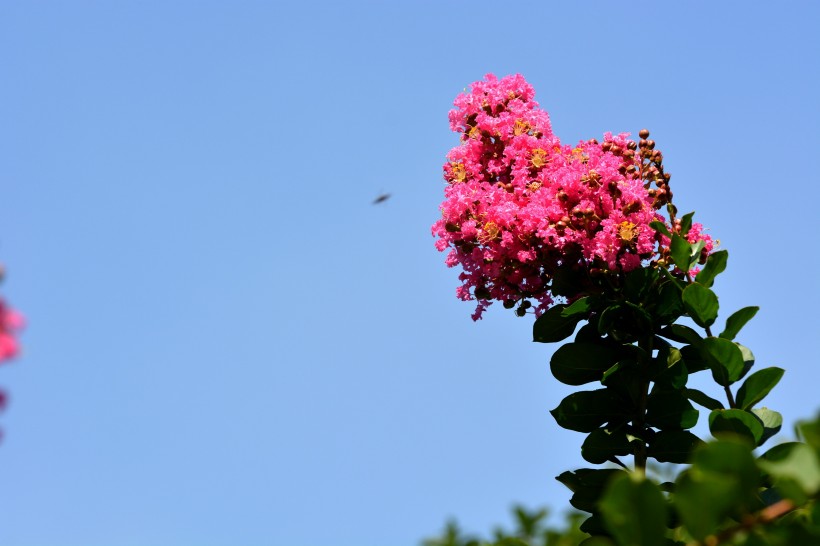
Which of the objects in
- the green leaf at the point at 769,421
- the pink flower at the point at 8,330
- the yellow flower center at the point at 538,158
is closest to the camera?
the pink flower at the point at 8,330

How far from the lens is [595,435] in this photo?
319 cm

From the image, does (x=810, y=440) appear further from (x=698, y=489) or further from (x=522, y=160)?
(x=522, y=160)

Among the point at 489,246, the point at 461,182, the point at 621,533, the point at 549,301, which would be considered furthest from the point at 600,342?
the point at 621,533

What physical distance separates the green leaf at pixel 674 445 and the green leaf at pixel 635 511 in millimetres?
1566

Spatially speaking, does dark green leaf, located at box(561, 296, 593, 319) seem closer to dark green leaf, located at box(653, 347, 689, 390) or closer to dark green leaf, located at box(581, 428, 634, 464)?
dark green leaf, located at box(653, 347, 689, 390)

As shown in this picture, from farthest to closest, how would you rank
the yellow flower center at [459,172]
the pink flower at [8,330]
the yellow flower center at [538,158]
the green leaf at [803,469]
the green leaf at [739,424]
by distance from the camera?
the yellow flower center at [459,172] → the yellow flower center at [538,158] → the green leaf at [739,424] → the green leaf at [803,469] → the pink flower at [8,330]

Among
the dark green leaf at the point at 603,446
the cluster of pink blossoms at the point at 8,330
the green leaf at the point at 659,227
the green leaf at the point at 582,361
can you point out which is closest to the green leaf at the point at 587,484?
the dark green leaf at the point at 603,446

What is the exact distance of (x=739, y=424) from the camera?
301 cm

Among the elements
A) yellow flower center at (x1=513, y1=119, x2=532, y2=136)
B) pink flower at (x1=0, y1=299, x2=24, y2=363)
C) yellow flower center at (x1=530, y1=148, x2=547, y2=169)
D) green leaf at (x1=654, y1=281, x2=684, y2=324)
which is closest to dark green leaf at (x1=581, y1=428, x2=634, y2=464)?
green leaf at (x1=654, y1=281, x2=684, y2=324)

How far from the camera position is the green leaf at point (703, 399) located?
10.5 feet

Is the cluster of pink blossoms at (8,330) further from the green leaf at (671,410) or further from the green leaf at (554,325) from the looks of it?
the green leaf at (671,410)

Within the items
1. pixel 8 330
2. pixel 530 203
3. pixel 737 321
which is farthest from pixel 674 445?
pixel 8 330

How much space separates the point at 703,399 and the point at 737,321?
270 millimetres

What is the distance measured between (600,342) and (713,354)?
0.36 meters
